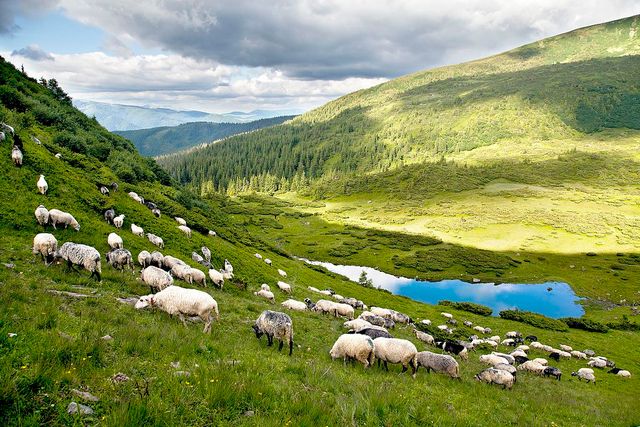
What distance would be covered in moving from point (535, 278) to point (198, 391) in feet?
455

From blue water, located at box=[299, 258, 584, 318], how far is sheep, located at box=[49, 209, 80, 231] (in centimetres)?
7834

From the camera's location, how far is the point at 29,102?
55281 millimetres

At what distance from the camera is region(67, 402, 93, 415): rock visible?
5766mm

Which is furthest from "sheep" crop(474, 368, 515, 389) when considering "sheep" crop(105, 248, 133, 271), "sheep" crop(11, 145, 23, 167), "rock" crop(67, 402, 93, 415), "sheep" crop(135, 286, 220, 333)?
"sheep" crop(11, 145, 23, 167)

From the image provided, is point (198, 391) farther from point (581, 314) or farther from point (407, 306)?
point (581, 314)

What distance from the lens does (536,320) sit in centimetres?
7456

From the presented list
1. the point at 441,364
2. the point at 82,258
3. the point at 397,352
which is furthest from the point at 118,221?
the point at 441,364

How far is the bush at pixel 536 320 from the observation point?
7244 cm

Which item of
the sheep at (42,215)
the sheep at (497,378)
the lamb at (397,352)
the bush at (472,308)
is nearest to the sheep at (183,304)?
the lamb at (397,352)

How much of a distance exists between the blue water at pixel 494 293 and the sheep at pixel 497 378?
75264 mm

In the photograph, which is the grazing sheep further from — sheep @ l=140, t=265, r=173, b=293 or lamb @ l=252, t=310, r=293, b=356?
lamb @ l=252, t=310, r=293, b=356

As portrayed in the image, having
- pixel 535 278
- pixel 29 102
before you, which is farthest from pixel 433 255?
pixel 29 102

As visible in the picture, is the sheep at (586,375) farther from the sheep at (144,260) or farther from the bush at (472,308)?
the sheep at (144,260)

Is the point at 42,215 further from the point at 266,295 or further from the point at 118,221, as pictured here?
the point at 266,295
